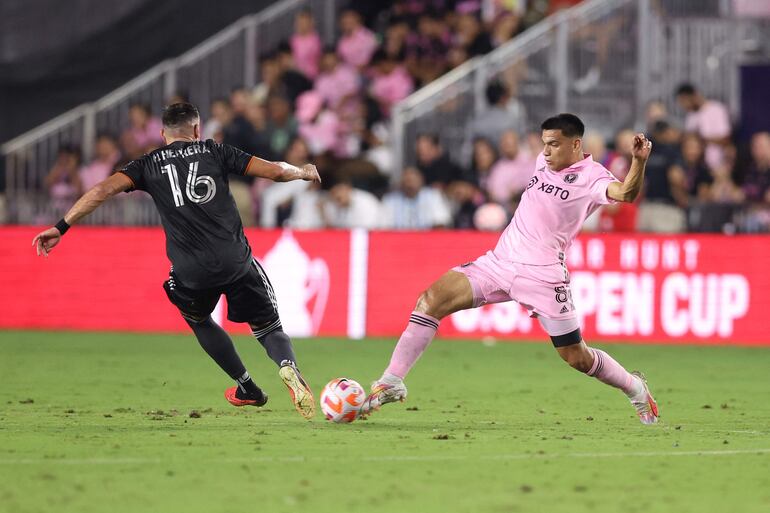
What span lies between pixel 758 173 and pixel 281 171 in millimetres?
10447

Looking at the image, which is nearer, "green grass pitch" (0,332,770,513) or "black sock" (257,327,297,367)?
"green grass pitch" (0,332,770,513)

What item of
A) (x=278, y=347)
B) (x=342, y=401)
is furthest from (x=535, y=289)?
(x=278, y=347)

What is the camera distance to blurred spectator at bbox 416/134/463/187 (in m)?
19.6

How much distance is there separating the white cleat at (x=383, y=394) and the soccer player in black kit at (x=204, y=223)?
14.7 inches

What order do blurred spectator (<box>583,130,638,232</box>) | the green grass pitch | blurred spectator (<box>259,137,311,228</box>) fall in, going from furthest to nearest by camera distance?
1. blurred spectator (<box>259,137,311,228</box>)
2. blurred spectator (<box>583,130,638,232</box>)
3. the green grass pitch

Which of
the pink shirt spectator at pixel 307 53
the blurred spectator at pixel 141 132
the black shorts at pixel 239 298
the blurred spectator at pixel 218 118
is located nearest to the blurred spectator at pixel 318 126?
the pink shirt spectator at pixel 307 53

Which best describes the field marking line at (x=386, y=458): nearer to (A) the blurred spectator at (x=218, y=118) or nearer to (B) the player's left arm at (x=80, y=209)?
(B) the player's left arm at (x=80, y=209)

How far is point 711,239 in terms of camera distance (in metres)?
17.6

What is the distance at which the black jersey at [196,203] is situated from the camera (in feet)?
32.3

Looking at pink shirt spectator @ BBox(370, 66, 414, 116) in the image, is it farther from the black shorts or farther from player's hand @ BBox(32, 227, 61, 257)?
player's hand @ BBox(32, 227, 61, 257)

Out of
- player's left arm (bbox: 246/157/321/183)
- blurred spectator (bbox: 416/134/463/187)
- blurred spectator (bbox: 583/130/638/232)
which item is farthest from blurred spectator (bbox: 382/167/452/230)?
player's left arm (bbox: 246/157/321/183)

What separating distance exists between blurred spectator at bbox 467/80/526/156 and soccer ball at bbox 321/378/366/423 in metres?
10.7

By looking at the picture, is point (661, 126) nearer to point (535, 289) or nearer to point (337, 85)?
point (337, 85)

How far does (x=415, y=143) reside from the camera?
66.9ft
